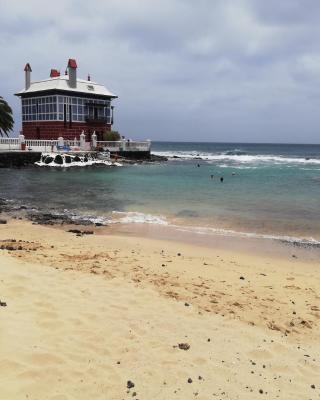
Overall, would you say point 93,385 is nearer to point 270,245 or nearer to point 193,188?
point 270,245

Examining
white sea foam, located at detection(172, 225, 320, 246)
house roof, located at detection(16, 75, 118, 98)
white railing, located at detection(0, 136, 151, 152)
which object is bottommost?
white sea foam, located at detection(172, 225, 320, 246)

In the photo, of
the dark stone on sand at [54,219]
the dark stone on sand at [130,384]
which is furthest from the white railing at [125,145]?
the dark stone on sand at [130,384]

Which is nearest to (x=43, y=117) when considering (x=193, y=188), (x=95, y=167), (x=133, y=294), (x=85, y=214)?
(x=95, y=167)

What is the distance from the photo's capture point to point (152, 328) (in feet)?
19.0

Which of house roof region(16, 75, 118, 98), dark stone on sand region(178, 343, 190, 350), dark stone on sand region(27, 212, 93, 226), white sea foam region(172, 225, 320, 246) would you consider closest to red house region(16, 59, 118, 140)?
house roof region(16, 75, 118, 98)

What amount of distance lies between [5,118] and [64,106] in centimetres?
1058

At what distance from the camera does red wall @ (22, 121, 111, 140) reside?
2082 inches

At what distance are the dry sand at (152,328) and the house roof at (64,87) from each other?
151 ft

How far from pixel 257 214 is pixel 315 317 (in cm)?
1156

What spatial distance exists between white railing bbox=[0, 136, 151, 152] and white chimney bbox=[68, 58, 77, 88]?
8587 mm

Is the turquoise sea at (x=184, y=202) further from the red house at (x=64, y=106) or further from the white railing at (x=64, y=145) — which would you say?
the red house at (x=64, y=106)

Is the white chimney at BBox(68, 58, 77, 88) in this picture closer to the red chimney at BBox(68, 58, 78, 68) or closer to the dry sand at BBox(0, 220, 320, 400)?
the red chimney at BBox(68, 58, 78, 68)

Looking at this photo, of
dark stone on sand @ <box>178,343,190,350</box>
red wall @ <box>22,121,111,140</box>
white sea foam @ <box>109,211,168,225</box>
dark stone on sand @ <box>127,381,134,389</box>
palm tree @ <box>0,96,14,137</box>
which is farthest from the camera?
red wall @ <box>22,121,111,140</box>

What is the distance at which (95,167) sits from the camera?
4378 centimetres
